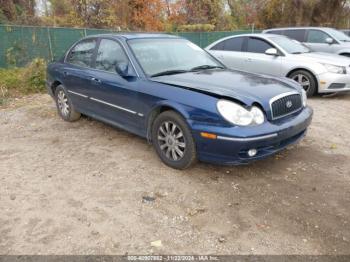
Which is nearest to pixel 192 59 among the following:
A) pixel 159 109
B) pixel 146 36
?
pixel 146 36

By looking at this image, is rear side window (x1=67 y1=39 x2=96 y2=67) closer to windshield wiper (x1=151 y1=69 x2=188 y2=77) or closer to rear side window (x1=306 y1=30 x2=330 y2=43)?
windshield wiper (x1=151 y1=69 x2=188 y2=77)

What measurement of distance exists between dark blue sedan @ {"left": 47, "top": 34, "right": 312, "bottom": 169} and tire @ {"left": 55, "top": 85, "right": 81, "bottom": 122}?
433mm

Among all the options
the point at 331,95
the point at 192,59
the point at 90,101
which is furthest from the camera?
the point at 331,95

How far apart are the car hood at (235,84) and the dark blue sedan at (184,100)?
1cm

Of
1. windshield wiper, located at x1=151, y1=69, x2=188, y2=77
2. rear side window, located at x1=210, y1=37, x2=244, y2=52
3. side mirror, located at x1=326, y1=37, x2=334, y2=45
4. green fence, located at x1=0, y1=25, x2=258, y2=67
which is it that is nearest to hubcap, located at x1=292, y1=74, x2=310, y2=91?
rear side window, located at x1=210, y1=37, x2=244, y2=52

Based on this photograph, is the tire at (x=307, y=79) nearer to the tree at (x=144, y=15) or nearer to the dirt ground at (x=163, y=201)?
the dirt ground at (x=163, y=201)

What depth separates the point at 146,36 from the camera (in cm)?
523

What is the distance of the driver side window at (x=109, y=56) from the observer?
16.3 ft

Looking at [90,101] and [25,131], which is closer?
[90,101]

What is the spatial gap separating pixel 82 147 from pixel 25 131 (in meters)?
1.53

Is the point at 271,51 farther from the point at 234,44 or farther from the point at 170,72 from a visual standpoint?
the point at 170,72

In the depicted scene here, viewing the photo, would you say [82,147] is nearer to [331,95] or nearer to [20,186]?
[20,186]

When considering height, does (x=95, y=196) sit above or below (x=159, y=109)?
below

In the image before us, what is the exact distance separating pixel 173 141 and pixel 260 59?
→ 5.15 m
